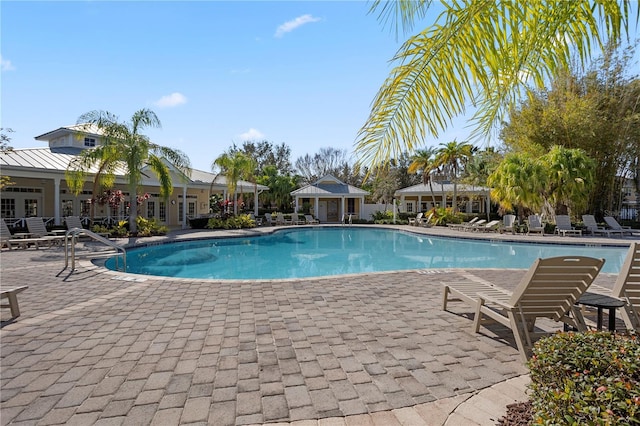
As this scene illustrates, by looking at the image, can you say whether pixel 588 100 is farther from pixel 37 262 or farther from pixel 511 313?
pixel 37 262

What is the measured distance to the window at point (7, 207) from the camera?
671 inches

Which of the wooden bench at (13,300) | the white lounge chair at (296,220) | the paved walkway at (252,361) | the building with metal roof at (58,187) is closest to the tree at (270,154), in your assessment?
the white lounge chair at (296,220)

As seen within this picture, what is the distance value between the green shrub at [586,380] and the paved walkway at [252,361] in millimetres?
753

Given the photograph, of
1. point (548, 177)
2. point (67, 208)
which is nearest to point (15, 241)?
point (67, 208)

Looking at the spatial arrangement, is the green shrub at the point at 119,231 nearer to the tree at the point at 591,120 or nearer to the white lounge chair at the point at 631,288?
the white lounge chair at the point at 631,288

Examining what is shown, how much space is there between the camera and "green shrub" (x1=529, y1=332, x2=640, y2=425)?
1398mm

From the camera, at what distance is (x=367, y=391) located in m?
2.74

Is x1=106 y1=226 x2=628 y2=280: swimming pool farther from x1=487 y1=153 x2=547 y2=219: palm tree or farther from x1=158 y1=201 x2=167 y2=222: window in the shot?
x1=158 y1=201 x2=167 y2=222: window

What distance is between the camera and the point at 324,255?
15.0 m

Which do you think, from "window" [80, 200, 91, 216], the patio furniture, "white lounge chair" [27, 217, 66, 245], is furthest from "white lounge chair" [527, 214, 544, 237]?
"window" [80, 200, 91, 216]

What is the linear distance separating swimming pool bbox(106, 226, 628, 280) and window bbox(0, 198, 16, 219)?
8.87 metres

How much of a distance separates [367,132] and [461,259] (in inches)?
487

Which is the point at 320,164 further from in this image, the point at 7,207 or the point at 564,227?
the point at 7,207

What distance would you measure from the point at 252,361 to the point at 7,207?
67.7 ft
